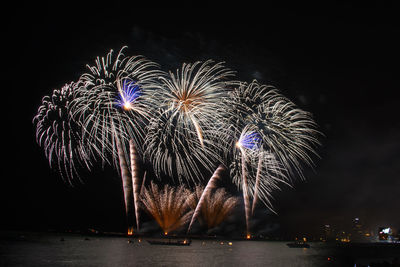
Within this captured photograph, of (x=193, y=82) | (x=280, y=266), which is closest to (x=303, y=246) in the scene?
(x=280, y=266)

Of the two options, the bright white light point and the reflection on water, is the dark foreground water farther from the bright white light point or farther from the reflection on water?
the bright white light point

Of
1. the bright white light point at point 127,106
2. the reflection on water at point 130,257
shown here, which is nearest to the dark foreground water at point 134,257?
the reflection on water at point 130,257

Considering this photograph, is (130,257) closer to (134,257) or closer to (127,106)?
(134,257)

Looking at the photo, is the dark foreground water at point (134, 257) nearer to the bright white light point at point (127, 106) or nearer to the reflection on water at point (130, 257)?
the reflection on water at point (130, 257)

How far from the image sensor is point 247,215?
166 feet

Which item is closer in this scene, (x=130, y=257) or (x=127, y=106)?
(x=127, y=106)

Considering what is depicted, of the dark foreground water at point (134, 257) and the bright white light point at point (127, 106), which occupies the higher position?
the bright white light point at point (127, 106)

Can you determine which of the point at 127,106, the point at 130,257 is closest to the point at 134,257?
the point at 130,257

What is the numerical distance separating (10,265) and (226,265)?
A: 27818 mm

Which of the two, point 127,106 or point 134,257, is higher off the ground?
point 127,106

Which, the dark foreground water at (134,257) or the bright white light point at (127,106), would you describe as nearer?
the bright white light point at (127,106)

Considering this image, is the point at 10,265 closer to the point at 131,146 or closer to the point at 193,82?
the point at 131,146

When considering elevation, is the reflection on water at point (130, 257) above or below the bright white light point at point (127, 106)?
below

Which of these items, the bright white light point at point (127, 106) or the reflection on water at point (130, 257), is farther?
the reflection on water at point (130, 257)
